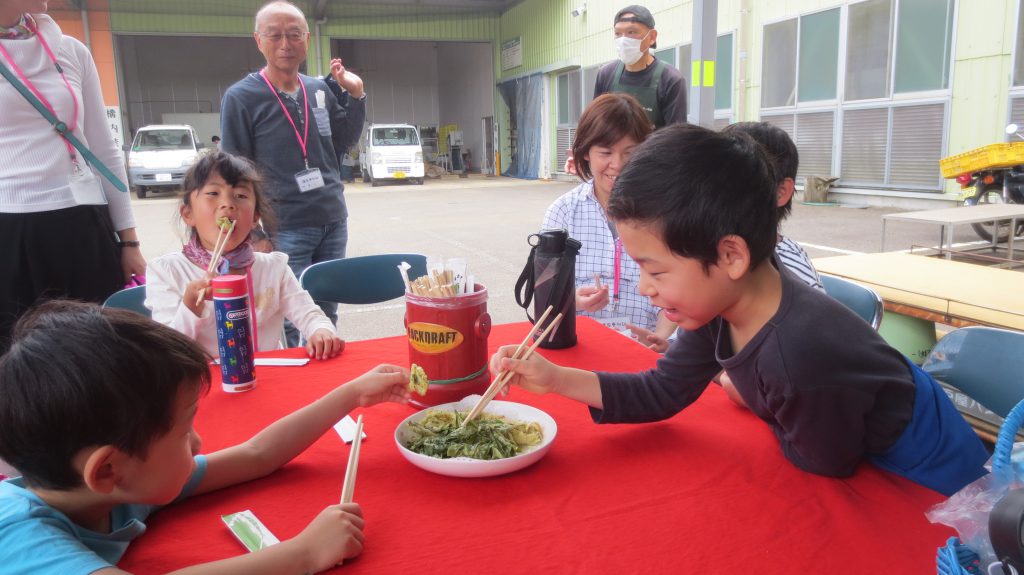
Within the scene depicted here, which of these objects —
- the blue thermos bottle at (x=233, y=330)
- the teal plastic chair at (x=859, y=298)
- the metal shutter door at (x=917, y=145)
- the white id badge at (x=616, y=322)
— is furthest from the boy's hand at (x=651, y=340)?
the metal shutter door at (x=917, y=145)

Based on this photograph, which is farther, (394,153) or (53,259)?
(394,153)

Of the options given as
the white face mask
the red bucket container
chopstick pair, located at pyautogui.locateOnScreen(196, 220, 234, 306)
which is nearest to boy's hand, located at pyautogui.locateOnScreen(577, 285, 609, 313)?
the red bucket container

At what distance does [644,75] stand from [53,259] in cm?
302

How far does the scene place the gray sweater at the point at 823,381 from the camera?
0.98m

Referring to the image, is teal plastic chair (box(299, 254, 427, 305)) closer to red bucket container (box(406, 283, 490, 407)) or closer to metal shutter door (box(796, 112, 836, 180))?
red bucket container (box(406, 283, 490, 407))

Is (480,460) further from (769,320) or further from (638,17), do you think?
(638,17)

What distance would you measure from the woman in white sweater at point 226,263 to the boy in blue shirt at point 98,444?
0.99m

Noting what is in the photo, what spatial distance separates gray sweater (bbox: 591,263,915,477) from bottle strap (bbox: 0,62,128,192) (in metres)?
2.08

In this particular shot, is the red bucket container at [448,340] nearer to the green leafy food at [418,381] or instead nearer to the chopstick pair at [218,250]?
the green leafy food at [418,381]

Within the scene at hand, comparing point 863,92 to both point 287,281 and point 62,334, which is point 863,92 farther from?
point 62,334

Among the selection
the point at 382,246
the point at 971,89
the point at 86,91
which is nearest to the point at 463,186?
the point at 382,246

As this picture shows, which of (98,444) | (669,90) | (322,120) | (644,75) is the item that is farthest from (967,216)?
(98,444)

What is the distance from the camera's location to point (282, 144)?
9.56 feet

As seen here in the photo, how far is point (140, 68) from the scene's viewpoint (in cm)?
2025
